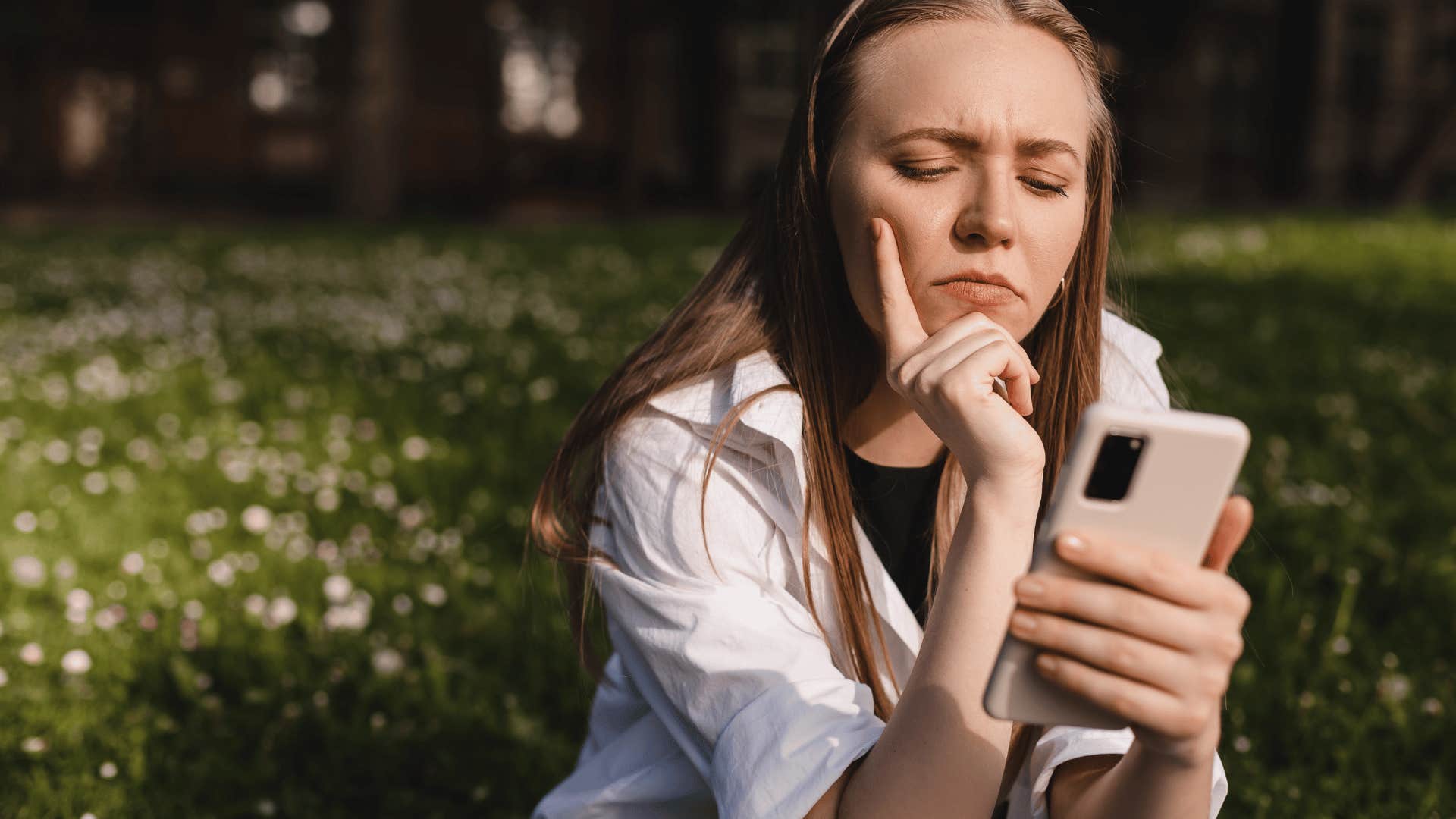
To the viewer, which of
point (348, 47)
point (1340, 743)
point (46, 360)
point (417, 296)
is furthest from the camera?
point (348, 47)

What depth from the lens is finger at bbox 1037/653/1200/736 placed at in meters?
1.05

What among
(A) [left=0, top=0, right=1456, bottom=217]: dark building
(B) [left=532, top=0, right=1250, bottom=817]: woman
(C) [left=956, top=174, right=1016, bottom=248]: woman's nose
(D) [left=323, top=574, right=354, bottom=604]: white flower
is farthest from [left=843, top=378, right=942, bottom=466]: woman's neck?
(A) [left=0, top=0, right=1456, bottom=217]: dark building

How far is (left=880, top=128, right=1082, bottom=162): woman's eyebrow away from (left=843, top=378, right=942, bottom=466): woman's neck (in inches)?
16.7

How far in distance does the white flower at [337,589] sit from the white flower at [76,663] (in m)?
0.64

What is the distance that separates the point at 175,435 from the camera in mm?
5273

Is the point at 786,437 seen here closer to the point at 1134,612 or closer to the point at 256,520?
the point at 1134,612

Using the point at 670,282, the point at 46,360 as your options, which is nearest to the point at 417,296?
the point at 670,282

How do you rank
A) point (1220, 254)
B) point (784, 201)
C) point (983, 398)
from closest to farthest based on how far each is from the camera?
1. point (983, 398)
2. point (784, 201)
3. point (1220, 254)

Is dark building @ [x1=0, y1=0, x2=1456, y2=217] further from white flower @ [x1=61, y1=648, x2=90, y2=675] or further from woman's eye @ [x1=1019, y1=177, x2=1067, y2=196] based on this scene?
woman's eye @ [x1=1019, y1=177, x2=1067, y2=196]

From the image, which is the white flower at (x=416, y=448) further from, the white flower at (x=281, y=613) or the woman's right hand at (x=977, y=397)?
the woman's right hand at (x=977, y=397)

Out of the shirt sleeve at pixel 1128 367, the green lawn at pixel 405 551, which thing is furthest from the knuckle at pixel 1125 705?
the green lawn at pixel 405 551

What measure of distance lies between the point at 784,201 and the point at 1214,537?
2.75ft

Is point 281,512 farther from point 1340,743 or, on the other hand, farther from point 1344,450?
point 1344,450

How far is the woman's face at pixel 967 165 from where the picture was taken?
152 centimetres
